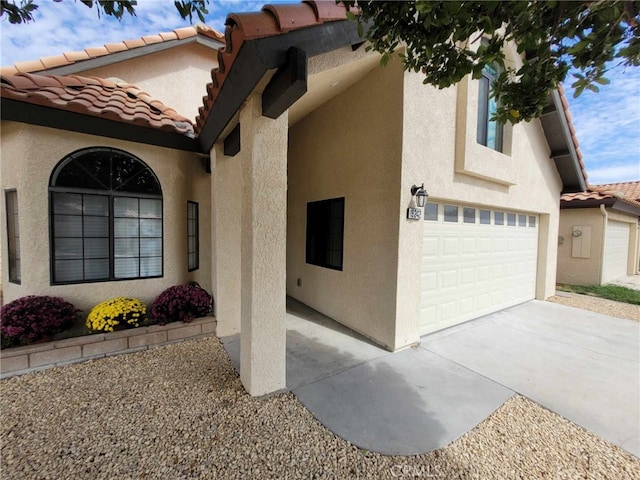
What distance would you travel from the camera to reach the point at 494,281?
7.39 m

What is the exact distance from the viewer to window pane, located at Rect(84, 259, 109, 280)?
16.8 feet

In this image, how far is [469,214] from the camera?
6430 mm

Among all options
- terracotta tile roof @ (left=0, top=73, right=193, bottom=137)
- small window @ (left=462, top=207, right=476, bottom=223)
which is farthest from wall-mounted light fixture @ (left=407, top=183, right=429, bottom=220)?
terracotta tile roof @ (left=0, top=73, right=193, bottom=137)

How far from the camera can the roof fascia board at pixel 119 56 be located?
6.49m

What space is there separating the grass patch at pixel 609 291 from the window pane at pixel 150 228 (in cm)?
1417

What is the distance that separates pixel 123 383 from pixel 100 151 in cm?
424

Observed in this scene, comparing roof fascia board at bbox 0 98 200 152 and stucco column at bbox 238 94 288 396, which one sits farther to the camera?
roof fascia board at bbox 0 98 200 152

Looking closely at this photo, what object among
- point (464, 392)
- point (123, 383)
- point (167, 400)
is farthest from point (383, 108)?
point (123, 383)

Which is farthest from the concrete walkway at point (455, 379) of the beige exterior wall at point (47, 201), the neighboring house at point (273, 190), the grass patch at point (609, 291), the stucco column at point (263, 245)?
the grass patch at point (609, 291)

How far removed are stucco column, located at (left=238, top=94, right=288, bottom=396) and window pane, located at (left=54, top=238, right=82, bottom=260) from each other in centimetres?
387

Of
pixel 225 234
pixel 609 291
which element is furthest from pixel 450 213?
pixel 609 291

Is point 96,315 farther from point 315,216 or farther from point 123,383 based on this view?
point 315,216

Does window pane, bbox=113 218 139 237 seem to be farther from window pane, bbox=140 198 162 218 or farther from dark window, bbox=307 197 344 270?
dark window, bbox=307 197 344 270

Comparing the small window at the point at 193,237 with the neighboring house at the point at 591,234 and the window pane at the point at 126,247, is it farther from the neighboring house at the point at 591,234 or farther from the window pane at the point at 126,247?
the neighboring house at the point at 591,234
